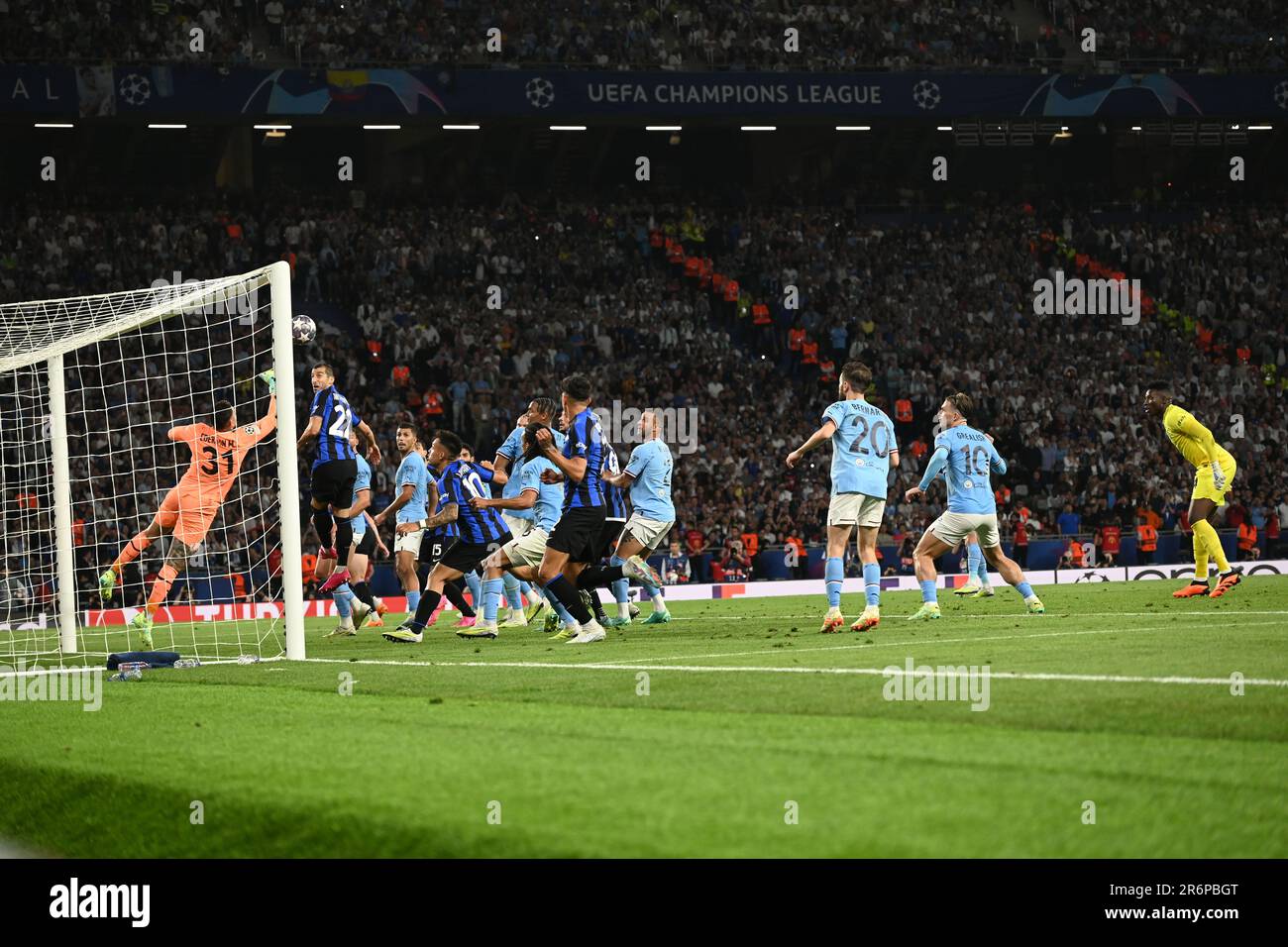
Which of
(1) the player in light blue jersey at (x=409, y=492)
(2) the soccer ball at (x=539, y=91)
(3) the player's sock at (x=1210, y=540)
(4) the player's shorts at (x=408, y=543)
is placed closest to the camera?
(3) the player's sock at (x=1210, y=540)

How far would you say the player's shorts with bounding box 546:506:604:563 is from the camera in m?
12.8

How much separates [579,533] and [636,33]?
Result: 89.7ft

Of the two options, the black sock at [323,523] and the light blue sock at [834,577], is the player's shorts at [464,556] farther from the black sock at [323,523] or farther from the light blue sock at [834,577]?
the light blue sock at [834,577]

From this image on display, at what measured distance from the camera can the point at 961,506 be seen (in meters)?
15.6

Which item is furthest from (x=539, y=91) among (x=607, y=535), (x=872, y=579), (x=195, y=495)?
(x=607, y=535)

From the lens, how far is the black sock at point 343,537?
50.1 feet

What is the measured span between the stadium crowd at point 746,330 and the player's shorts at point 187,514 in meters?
10.7

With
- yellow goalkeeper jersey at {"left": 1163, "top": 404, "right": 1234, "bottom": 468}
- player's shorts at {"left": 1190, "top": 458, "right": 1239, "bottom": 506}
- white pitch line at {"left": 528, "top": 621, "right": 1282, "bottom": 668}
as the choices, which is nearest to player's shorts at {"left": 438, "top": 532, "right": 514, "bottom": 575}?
white pitch line at {"left": 528, "top": 621, "right": 1282, "bottom": 668}

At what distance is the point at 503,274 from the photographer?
36.0 m

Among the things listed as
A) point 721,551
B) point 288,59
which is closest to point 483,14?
point 288,59

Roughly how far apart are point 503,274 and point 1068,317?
1398 cm

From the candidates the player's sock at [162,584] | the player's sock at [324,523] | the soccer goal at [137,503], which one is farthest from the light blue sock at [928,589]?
the player's sock at [162,584]

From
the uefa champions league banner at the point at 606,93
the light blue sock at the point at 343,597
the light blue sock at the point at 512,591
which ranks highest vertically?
the uefa champions league banner at the point at 606,93
